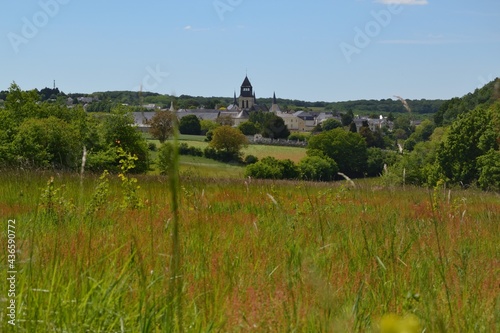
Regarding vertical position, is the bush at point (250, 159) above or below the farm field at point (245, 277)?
below

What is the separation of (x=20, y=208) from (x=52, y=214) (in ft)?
2.54

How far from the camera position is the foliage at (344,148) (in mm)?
99250

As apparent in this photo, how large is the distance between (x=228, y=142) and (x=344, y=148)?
20457 mm

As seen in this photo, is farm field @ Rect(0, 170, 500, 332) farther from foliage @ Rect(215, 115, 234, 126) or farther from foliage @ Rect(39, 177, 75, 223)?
foliage @ Rect(215, 115, 234, 126)

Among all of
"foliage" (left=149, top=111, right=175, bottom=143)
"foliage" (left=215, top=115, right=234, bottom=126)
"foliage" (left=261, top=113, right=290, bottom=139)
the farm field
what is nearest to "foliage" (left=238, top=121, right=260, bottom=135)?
"foliage" (left=261, top=113, right=290, bottom=139)

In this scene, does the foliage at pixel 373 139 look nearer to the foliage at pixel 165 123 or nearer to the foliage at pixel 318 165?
the foliage at pixel 318 165

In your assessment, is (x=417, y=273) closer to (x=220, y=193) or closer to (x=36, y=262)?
(x=36, y=262)

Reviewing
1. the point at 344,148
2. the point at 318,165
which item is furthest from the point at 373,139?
the point at 318,165

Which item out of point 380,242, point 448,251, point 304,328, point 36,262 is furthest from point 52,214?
point 304,328

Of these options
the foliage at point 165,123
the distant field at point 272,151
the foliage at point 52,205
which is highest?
the foliage at point 165,123

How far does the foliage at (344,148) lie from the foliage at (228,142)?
12.9m

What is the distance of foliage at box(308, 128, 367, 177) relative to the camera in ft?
326

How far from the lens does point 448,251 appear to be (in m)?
4.21

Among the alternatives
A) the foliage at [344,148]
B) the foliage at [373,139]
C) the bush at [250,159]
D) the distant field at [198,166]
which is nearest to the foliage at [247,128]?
the foliage at [373,139]
